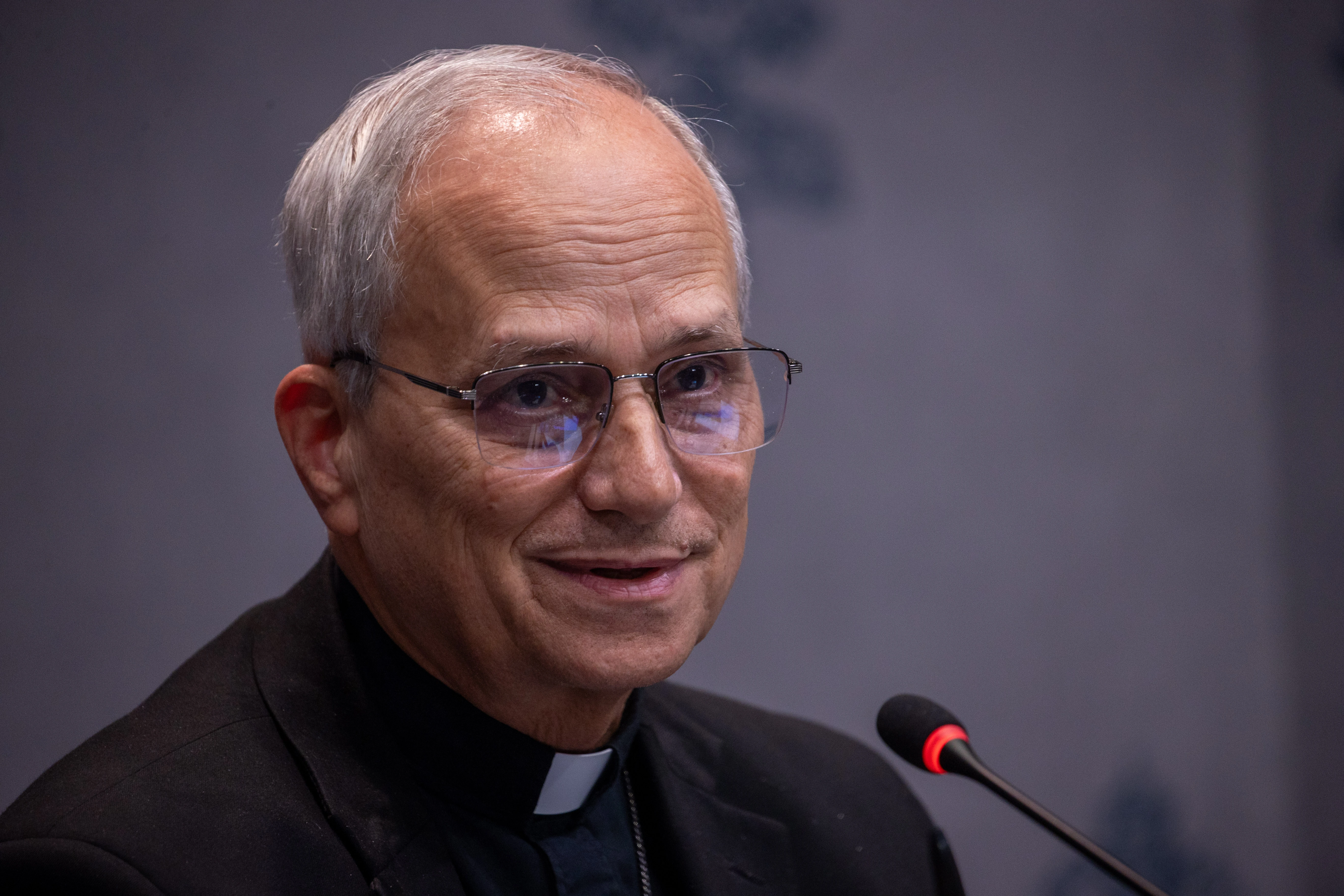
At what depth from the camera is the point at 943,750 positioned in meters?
1.35

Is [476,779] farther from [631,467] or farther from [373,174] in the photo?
[373,174]

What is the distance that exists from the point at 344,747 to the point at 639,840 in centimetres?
49

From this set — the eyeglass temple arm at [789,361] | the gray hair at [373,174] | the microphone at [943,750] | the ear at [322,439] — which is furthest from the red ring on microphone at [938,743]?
the ear at [322,439]

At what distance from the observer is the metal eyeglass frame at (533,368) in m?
1.29

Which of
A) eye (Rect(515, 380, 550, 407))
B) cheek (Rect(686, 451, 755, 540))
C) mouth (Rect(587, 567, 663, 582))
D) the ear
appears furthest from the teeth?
the ear

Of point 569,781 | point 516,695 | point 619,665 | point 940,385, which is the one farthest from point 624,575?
point 940,385

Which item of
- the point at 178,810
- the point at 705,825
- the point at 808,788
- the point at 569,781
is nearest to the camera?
the point at 178,810

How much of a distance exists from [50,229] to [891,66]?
1.94 m

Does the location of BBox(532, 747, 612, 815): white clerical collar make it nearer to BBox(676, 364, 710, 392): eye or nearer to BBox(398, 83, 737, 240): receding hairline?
BBox(676, 364, 710, 392): eye

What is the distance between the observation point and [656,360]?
4.43 ft

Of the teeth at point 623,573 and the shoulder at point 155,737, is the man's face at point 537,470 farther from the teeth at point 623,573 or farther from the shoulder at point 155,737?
the shoulder at point 155,737

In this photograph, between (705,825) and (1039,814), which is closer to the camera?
(1039,814)

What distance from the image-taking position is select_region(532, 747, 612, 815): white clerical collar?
4.81 feet

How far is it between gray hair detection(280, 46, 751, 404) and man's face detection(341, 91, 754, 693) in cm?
3
